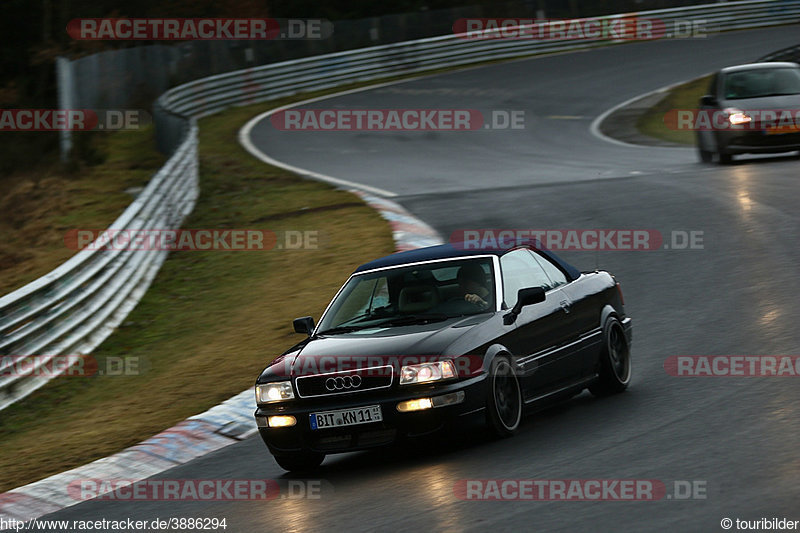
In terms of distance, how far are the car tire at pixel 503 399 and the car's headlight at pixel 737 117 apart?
12.6 m

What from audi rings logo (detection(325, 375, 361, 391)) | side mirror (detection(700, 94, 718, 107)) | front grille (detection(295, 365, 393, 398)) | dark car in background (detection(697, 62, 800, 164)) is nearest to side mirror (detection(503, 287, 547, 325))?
front grille (detection(295, 365, 393, 398))

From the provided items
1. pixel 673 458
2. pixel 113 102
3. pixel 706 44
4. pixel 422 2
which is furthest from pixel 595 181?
pixel 422 2

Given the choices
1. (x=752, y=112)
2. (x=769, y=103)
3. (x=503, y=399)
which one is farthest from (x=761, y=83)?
(x=503, y=399)

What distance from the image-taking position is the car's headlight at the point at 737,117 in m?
19.5

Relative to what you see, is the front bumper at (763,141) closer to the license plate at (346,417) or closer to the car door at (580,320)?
the car door at (580,320)

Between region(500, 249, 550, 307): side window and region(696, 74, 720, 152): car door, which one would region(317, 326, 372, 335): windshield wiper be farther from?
region(696, 74, 720, 152): car door

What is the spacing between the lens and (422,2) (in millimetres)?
62969

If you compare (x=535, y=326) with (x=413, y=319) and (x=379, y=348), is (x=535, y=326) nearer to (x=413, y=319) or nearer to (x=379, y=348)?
(x=413, y=319)

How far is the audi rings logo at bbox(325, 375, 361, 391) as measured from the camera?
760 cm

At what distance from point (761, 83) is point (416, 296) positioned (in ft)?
44.9

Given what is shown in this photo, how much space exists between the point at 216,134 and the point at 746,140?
47.3ft

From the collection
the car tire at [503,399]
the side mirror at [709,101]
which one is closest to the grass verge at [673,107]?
the side mirror at [709,101]

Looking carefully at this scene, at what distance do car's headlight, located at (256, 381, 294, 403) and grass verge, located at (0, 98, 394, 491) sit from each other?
194 cm

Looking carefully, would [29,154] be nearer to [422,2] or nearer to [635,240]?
[635,240]
